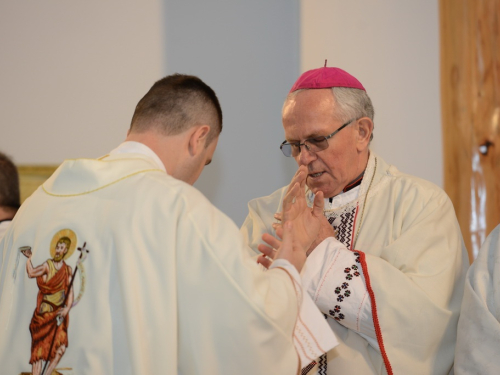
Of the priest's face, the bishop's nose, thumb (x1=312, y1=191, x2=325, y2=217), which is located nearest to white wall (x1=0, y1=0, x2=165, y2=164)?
the priest's face

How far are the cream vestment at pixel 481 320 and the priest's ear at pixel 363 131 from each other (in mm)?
891

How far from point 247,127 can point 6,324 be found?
315 cm

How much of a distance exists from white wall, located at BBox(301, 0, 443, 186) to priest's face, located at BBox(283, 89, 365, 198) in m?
1.08

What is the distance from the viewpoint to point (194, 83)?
2.81 metres

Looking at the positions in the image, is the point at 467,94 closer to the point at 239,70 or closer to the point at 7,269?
the point at 239,70

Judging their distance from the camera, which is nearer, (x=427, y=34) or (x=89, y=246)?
(x=89, y=246)

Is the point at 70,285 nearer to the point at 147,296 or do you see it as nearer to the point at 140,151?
the point at 147,296

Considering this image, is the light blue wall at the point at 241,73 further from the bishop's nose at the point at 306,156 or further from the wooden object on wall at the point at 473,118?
the bishop's nose at the point at 306,156

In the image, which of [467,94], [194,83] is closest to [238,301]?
[194,83]

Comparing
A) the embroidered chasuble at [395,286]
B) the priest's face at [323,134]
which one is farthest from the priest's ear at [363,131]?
the embroidered chasuble at [395,286]

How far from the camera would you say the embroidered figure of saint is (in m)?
2.24

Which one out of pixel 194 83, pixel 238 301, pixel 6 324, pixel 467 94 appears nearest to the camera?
pixel 238 301

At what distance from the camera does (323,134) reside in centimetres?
342

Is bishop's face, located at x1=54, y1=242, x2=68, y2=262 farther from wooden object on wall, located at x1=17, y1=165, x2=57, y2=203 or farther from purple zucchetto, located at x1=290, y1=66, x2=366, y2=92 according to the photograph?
wooden object on wall, located at x1=17, y1=165, x2=57, y2=203
